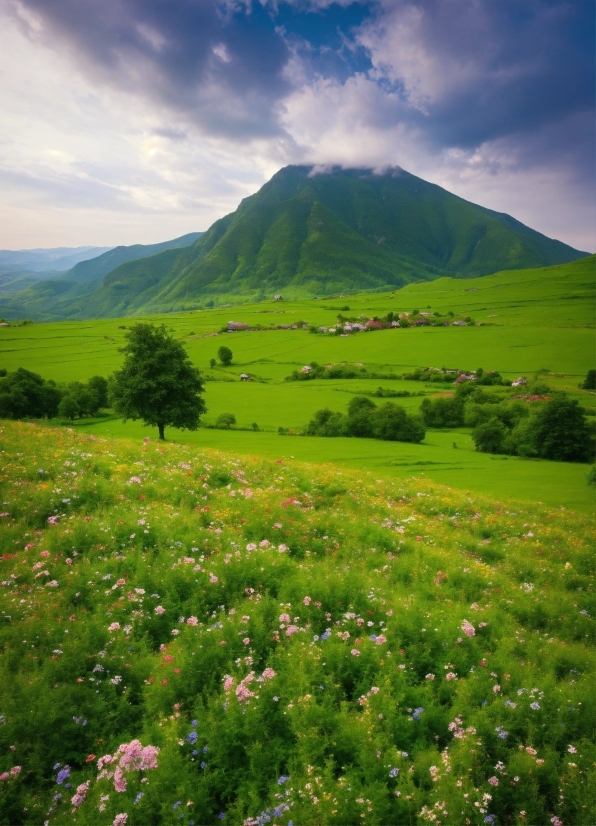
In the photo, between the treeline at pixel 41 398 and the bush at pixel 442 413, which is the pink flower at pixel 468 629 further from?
the treeline at pixel 41 398

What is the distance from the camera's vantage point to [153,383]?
144 ft

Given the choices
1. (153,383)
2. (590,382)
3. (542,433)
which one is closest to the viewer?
(153,383)

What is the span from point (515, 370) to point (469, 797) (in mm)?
108933

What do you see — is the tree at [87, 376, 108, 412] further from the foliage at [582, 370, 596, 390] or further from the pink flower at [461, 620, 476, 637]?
the foliage at [582, 370, 596, 390]

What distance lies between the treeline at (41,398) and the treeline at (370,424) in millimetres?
34005

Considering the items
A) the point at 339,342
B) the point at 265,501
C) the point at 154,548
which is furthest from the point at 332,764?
the point at 339,342

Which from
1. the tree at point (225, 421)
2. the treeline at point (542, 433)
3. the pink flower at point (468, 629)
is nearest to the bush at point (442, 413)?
the treeline at point (542, 433)

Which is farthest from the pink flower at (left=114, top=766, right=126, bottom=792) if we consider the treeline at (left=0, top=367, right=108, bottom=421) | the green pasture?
the treeline at (left=0, top=367, right=108, bottom=421)

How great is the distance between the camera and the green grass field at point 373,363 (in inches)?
1656

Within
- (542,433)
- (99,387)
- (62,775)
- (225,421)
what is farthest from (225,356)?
(62,775)

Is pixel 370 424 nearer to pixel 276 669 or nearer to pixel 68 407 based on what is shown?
pixel 68 407

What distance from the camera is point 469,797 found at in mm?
5125

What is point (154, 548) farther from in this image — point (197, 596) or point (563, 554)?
point (563, 554)

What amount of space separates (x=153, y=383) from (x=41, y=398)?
37953mm
